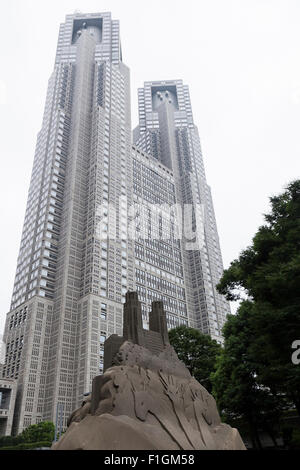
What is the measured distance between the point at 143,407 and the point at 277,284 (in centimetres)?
731

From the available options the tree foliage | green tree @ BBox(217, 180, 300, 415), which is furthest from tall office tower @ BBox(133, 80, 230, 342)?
green tree @ BBox(217, 180, 300, 415)

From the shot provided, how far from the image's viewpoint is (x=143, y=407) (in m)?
11.2

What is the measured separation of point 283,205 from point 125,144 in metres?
71.4

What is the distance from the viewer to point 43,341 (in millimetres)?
58375

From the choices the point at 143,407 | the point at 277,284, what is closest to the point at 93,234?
the point at 277,284

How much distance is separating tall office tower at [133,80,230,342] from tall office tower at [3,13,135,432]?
1948 centimetres

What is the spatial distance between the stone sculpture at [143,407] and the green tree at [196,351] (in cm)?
1887

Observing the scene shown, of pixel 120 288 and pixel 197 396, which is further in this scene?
pixel 120 288

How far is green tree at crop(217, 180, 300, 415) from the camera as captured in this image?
563 inches

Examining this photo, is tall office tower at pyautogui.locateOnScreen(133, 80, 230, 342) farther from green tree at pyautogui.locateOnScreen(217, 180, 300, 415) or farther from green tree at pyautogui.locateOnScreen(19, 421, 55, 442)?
green tree at pyautogui.locateOnScreen(217, 180, 300, 415)

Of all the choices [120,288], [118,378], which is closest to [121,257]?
[120,288]

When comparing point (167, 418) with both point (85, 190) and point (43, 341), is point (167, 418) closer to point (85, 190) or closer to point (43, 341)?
point (43, 341)
